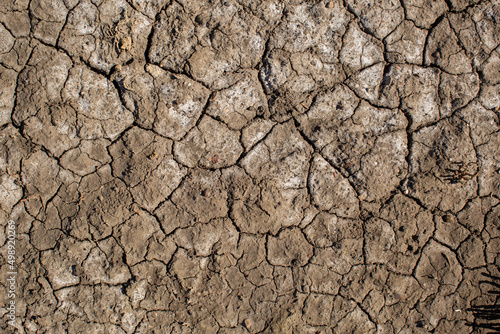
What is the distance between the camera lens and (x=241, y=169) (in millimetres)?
2539

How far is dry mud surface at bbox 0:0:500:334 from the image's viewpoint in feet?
8.14

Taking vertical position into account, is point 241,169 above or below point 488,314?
above

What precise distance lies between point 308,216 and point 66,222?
1.80m

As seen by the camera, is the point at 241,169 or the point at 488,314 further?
the point at 488,314

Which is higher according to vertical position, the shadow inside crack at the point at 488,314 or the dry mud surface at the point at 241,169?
the dry mud surface at the point at 241,169

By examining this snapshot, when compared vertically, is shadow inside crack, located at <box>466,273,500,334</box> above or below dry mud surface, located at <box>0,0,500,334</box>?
below

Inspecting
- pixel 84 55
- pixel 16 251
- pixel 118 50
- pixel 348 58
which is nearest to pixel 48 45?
pixel 84 55

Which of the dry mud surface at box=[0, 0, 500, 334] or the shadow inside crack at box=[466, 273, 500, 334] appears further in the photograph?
the shadow inside crack at box=[466, 273, 500, 334]

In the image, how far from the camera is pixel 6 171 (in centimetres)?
250

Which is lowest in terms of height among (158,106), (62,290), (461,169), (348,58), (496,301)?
(496,301)

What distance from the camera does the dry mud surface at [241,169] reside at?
2482 mm

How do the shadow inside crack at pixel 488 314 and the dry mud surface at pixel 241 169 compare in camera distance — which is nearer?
the dry mud surface at pixel 241 169

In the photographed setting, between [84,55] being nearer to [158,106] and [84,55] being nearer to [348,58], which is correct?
[158,106]

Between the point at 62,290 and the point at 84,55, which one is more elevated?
the point at 84,55
